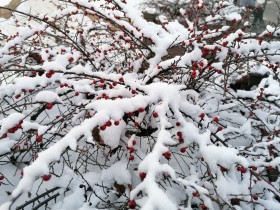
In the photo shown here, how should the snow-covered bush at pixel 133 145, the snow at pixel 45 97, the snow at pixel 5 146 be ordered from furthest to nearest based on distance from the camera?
the snow at pixel 5 146
the snow at pixel 45 97
the snow-covered bush at pixel 133 145

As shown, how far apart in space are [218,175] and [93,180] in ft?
3.14

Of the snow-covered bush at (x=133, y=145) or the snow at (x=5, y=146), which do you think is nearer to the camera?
the snow-covered bush at (x=133, y=145)

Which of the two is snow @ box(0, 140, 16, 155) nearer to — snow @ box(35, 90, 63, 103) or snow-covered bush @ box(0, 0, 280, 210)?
snow-covered bush @ box(0, 0, 280, 210)

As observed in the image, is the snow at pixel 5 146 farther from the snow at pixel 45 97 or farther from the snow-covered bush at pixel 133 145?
the snow at pixel 45 97

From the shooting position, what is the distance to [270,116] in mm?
3270

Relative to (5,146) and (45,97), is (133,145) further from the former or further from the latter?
(5,146)

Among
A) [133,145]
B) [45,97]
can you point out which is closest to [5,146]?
[45,97]

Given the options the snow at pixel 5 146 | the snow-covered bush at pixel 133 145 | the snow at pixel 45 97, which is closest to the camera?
the snow-covered bush at pixel 133 145

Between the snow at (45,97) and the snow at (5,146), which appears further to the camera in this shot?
the snow at (5,146)

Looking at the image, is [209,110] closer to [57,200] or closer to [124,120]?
[124,120]

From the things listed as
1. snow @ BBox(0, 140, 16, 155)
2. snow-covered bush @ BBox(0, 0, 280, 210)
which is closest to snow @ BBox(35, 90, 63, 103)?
snow-covered bush @ BBox(0, 0, 280, 210)

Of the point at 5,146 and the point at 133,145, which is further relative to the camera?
the point at 5,146

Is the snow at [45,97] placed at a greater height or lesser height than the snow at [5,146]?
greater

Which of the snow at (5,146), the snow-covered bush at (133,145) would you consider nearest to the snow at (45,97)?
the snow-covered bush at (133,145)
